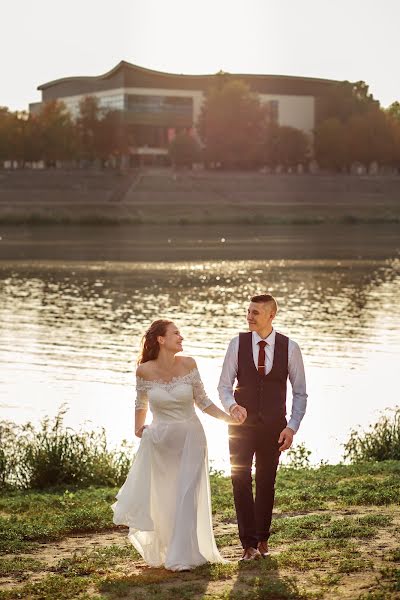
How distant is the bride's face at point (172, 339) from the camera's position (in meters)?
9.12

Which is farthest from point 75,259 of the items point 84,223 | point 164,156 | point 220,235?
point 164,156

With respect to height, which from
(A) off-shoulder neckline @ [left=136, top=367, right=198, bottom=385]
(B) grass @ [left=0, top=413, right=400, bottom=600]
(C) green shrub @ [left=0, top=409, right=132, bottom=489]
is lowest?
(C) green shrub @ [left=0, top=409, right=132, bottom=489]

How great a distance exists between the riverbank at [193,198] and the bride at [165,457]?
9287 cm

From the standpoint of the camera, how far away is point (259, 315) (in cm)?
916

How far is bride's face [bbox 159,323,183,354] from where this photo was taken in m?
9.12

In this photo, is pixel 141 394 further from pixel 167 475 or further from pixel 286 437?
pixel 286 437

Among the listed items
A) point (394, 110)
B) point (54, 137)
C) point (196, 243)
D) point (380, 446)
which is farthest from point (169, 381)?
point (394, 110)

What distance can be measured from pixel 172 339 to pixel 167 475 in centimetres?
102

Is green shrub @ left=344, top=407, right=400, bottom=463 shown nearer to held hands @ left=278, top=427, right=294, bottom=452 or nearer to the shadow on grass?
held hands @ left=278, top=427, right=294, bottom=452

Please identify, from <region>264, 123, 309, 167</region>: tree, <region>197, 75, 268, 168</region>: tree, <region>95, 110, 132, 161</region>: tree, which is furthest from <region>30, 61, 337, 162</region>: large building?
<region>95, 110, 132, 161</region>: tree

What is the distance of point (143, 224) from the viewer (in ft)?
337

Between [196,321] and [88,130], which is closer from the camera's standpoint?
[196,321]

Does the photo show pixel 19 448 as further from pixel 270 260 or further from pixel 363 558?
pixel 270 260

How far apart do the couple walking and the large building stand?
502 ft
